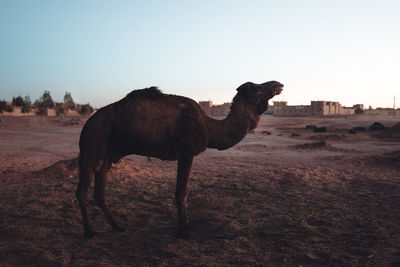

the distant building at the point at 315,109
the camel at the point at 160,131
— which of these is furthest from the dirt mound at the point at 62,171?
the distant building at the point at 315,109

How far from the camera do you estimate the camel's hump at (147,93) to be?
4941 mm

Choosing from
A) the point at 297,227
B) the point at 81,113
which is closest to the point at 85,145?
the point at 297,227

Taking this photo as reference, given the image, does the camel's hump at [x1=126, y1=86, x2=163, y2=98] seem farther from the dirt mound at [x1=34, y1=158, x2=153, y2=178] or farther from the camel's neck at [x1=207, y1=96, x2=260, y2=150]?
the dirt mound at [x1=34, y1=158, x2=153, y2=178]

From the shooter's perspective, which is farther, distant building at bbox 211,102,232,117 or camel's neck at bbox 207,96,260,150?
distant building at bbox 211,102,232,117

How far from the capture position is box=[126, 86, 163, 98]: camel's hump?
4.94 m

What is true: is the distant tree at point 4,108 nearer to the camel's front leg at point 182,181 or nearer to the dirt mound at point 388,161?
the dirt mound at point 388,161

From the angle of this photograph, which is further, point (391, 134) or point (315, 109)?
point (315, 109)

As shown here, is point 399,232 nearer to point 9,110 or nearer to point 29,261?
point 29,261

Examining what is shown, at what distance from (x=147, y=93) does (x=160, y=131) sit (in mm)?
772

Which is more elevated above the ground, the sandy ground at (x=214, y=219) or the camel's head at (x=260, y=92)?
the camel's head at (x=260, y=92)

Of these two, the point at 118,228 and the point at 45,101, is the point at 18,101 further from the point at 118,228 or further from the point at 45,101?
the point at 118,228

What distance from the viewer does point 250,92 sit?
203 inches

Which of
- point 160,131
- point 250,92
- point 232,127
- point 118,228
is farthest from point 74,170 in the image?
point 250,92

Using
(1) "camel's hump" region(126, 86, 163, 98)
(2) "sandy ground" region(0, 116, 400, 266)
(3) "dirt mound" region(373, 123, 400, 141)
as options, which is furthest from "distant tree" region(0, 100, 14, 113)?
(1) "camel's hump" region(126, 86, 163, 98)
